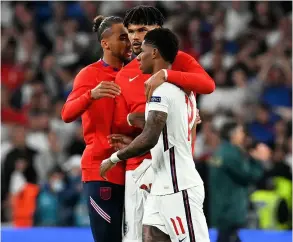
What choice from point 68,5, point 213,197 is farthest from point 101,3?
point 213,197

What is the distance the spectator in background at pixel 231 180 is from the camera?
9.06m

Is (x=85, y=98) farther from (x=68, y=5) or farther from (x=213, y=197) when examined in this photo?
(x=68, y=5)

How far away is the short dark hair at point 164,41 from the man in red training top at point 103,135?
2.11 ft

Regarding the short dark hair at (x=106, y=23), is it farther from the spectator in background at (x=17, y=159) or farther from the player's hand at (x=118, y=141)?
the spectator in background at (x=17, y=159)

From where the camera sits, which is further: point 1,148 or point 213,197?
point 1,148

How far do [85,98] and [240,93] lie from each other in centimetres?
711

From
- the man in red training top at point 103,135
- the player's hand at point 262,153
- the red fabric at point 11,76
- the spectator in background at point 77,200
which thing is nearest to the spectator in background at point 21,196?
the spectator in background at point 77,200

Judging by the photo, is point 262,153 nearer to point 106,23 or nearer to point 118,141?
point 106,23

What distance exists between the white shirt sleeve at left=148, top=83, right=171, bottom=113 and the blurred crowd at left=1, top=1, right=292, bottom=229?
5.53m

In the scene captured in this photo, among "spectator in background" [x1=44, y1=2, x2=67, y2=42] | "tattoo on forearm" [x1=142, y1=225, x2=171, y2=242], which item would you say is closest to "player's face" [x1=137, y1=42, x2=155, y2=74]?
"tattoo on forearm" [x1=142, y1=225, x2=171, y2=242]

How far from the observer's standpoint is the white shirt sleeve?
17.2 feet

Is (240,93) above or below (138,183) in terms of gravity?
above

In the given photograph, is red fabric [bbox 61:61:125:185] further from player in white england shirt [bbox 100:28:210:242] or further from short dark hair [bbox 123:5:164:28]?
player in white england shirt [bbox 100:28:210:242]

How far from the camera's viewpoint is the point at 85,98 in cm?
575
